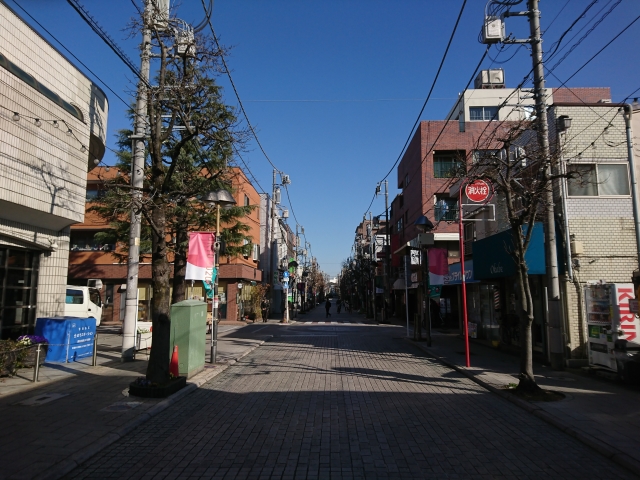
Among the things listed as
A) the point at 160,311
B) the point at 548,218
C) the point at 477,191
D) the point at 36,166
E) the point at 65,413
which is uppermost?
the point at 36,166

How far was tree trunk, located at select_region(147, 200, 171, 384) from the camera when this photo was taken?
370 inches

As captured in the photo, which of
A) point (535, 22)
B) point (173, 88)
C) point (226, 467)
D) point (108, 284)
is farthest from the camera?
point (108, 284)

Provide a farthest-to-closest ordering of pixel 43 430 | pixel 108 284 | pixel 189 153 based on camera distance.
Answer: pixel 108 284, pixel 189 153, pixel 43 430

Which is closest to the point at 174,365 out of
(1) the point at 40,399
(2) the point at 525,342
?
(1) the point at 40,399

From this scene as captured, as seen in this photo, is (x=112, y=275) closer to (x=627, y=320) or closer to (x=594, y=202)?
(x=594, y=202)

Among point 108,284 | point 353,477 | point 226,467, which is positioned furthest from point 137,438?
point 108,284

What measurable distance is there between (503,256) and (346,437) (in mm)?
9606

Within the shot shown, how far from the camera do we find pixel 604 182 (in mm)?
13133

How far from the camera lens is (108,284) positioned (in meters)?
35.0

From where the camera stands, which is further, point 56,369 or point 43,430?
point 56,369

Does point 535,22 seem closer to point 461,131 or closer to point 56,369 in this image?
point 56,369

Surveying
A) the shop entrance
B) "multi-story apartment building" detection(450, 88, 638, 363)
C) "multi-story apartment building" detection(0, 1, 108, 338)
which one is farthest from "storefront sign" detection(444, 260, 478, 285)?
the shop entrance

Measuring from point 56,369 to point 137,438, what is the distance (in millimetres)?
6321

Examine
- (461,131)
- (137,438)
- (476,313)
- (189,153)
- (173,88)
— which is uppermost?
(461,131)
